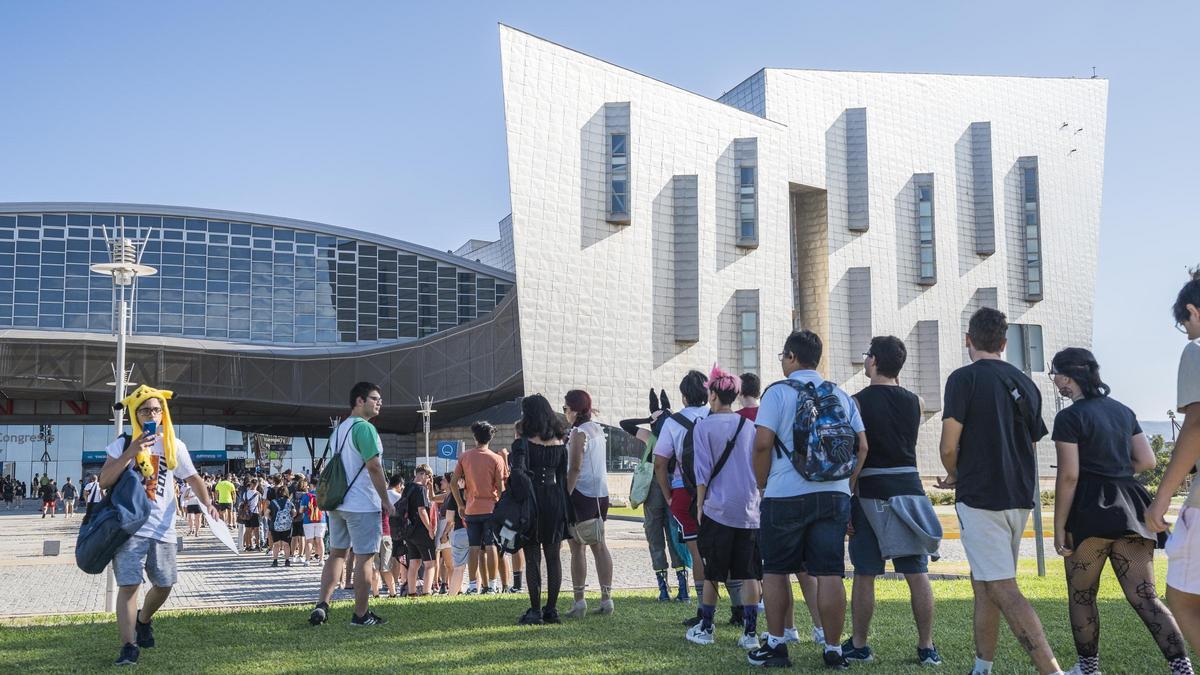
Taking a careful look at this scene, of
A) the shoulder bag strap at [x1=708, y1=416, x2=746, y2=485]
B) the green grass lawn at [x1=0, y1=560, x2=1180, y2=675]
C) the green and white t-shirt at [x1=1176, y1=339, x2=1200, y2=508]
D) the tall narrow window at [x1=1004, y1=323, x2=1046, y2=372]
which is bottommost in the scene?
the green grass lawn at [x1=0, y1=560, x2=1180, y2=675]

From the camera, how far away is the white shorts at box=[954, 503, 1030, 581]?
4.79 m

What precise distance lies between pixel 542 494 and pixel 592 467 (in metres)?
0.82

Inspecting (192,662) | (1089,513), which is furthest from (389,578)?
(1089,513)

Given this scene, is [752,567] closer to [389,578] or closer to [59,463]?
[389,578]

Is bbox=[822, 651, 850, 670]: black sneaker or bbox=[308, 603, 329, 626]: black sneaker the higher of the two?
bbox=[822, 651, 850, 670]: black sneaker

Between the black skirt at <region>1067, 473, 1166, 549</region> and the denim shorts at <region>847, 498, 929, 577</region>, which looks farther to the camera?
the denim shorts at <region>847, 498, 929, 577</region>

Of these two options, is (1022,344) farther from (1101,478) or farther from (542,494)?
(1101,478)

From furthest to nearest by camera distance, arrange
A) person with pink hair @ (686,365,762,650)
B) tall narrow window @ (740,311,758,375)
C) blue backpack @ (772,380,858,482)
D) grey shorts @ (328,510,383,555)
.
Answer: tall narrow window @ (740,311,758,375)
grey shorts @ (328,510,383,555)
person with pink hair @ (686,365,762,650)
blue backpack @ (772,380,858,482)

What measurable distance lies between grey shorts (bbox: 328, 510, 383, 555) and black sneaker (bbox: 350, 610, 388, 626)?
1.58 ft

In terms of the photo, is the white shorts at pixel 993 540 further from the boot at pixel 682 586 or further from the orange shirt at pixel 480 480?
the orange shirt at pixel 480 480

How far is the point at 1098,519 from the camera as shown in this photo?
16.4 ft

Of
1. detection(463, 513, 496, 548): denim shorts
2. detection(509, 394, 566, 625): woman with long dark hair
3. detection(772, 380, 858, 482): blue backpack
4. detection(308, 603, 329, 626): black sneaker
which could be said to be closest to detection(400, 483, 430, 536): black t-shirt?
detection(463, 513, 496, 548): denim shorts

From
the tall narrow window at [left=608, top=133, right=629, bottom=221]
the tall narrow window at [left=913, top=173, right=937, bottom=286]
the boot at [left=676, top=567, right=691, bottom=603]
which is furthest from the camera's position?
the tall narrow window at [left=913, top=173, right=937, bottom=286]

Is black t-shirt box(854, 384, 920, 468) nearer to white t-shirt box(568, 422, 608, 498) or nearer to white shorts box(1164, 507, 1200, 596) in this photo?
white shorts box(1164, 507, 1200, 596)
